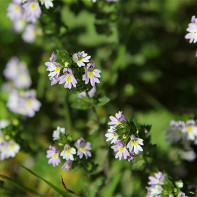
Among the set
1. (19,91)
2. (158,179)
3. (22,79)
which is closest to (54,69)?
(158,179)

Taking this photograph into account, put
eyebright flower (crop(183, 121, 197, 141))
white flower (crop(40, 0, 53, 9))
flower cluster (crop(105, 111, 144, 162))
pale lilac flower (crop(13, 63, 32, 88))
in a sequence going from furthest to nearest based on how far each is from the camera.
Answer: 1. pale lilac flower (crop(13, 63, 32, 88))
2. eyebright flower (crop(183, 121, 197, 141))
3. white flower (crop(40, 0, 53, 9))
4. flower cluster (crop(105, 111, 144, 162))

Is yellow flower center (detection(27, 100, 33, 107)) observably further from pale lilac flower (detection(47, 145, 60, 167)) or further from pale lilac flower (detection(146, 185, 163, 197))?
pale lilac flower (detection(146, 185, 163, 197))

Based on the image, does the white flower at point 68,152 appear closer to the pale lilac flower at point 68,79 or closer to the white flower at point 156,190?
the pale lilac flower at point 68,79

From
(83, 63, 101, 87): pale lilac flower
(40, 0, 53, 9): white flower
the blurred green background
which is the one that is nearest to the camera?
(83, 63, 101, 87): pale lilac flower

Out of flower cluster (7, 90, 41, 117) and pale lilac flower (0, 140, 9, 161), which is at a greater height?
flower cluster (7, 90, 41, 117)

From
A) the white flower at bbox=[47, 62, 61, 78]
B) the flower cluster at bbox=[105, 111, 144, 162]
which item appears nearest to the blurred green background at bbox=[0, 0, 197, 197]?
the flower cluster at bbox=[105, 111, 144, 162]

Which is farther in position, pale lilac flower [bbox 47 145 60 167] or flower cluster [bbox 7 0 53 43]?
flower cluster [bbox 7 0 53 43]

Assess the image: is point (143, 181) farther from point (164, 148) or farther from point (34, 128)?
point (34, 128)
